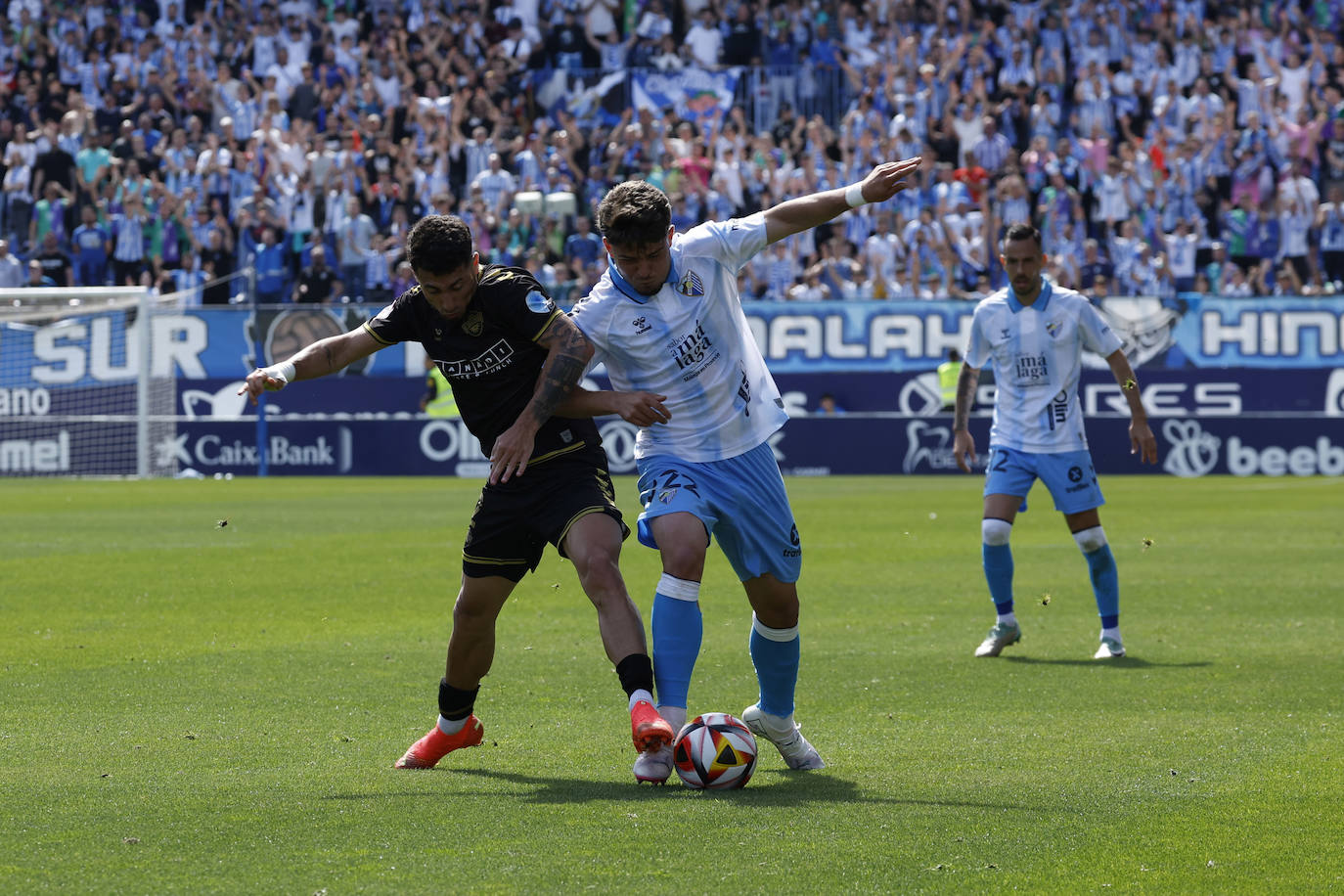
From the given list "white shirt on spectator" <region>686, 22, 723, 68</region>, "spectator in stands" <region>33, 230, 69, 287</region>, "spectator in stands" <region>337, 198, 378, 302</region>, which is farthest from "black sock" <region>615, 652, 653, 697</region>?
"white shirt on spectator" <region>686, 22, 723, 68</region>

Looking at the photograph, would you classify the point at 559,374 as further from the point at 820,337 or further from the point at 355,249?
the point at 355,249

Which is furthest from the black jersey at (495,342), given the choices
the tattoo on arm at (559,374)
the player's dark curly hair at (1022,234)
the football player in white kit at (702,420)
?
the player's dark curly hair at (1022,234)

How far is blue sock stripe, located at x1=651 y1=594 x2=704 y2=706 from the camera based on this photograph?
590 cm

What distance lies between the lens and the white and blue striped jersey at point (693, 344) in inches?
242

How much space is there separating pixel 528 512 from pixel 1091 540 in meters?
4.73

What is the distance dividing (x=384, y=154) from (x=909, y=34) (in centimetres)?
960

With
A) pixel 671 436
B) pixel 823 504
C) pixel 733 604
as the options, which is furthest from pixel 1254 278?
pixel 671 436

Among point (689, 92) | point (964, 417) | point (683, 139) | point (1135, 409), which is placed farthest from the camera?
point (689, 92)

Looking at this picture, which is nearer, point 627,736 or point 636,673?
point 636,673

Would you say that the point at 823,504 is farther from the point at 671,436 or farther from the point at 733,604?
the point at 671,436

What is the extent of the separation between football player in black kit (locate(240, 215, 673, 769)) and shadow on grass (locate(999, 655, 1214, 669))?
3.66 m

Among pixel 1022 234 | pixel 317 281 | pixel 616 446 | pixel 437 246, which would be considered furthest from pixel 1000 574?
pixel 317 281

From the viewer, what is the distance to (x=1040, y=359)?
1009cm

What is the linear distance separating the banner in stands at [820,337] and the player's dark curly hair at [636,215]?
21.0m
